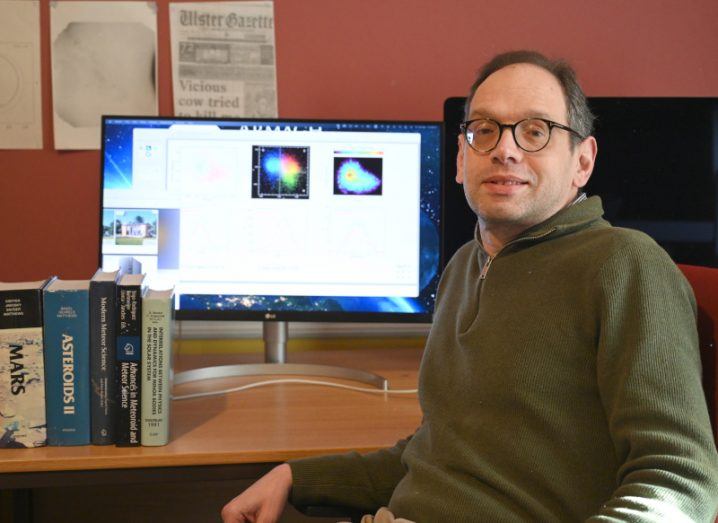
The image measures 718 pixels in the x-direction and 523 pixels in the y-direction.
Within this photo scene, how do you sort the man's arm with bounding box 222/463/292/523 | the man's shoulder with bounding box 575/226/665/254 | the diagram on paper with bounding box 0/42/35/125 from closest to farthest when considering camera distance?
the man's shoulder with bounding box 575/226/665/254 < the man's arm with bounding box 222/463/292/523 < the diagram on paper with bounding box 0/42/35/125

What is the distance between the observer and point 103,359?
4.60 ft

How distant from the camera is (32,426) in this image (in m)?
1.38

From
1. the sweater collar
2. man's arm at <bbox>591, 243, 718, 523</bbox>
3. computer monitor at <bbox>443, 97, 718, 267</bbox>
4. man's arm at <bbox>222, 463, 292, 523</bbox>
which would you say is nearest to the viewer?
man's arm at <bbox>591, 243, 718, 523</bbox>

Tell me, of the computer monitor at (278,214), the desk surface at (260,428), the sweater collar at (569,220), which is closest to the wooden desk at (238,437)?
the desk surface at (260,428)

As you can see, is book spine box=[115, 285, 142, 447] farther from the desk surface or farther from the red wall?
the red wall

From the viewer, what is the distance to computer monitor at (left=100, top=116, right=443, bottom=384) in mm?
1788

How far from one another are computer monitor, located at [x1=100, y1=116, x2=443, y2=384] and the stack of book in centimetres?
39

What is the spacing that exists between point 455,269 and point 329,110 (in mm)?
759

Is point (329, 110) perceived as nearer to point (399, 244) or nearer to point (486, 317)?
point (399, 244)

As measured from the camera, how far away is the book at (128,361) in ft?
4.59

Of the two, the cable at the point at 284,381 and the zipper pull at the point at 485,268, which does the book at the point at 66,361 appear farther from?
the zipper pull at the point at 485,268

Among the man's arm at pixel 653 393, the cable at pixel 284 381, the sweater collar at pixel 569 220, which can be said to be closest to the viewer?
the man's arm at pixel 653 393

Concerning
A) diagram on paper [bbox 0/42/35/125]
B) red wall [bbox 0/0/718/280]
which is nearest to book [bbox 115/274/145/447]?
red wall [bbox 0/0/718/280]

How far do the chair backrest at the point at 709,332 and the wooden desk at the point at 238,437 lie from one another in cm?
53
